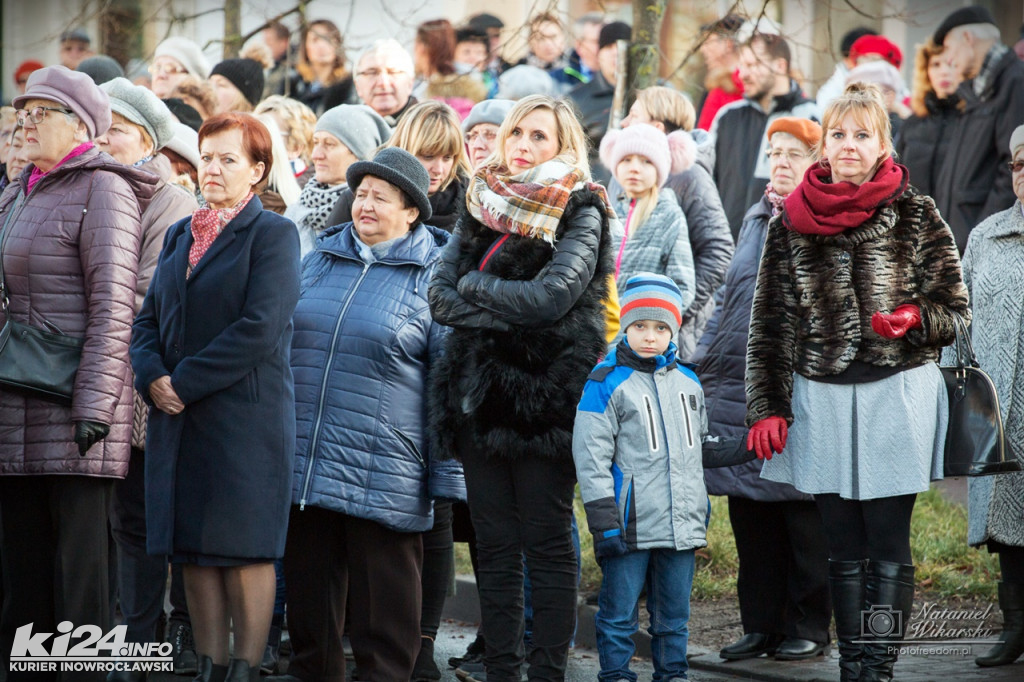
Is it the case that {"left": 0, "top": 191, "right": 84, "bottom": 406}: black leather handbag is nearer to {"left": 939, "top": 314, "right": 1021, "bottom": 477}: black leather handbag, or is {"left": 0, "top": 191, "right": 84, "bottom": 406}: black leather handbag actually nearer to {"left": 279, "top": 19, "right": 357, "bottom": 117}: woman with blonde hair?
{"left": 939, "top": 314, "right": 1021, "bottom": 477}: black leather handbag

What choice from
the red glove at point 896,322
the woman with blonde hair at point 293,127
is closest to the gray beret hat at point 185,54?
the woman with blonde hair at point 293,127

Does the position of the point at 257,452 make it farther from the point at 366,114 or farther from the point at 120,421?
the point at 366,114

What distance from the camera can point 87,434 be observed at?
17.0 ft

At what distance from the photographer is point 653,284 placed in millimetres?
5656

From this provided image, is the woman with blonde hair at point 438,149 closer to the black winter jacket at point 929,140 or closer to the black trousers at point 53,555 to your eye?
the black trousers at point 53,555

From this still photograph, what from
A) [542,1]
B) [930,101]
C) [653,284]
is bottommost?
[653,284]

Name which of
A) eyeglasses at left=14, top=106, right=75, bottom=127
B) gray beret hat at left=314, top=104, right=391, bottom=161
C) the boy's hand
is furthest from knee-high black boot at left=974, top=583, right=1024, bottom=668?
eyeglasses at left=14, top=106, right=75, bottom=127

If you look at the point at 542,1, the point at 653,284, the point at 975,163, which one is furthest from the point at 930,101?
the point at 653,284

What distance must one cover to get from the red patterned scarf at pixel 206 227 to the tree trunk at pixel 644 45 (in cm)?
437

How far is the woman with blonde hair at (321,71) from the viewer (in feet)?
36.5

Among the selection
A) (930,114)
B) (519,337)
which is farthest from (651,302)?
(930,114)

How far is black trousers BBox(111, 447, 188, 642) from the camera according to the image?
580 centimetres

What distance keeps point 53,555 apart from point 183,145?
263 centimetres

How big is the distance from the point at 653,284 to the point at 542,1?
22.2 ft
